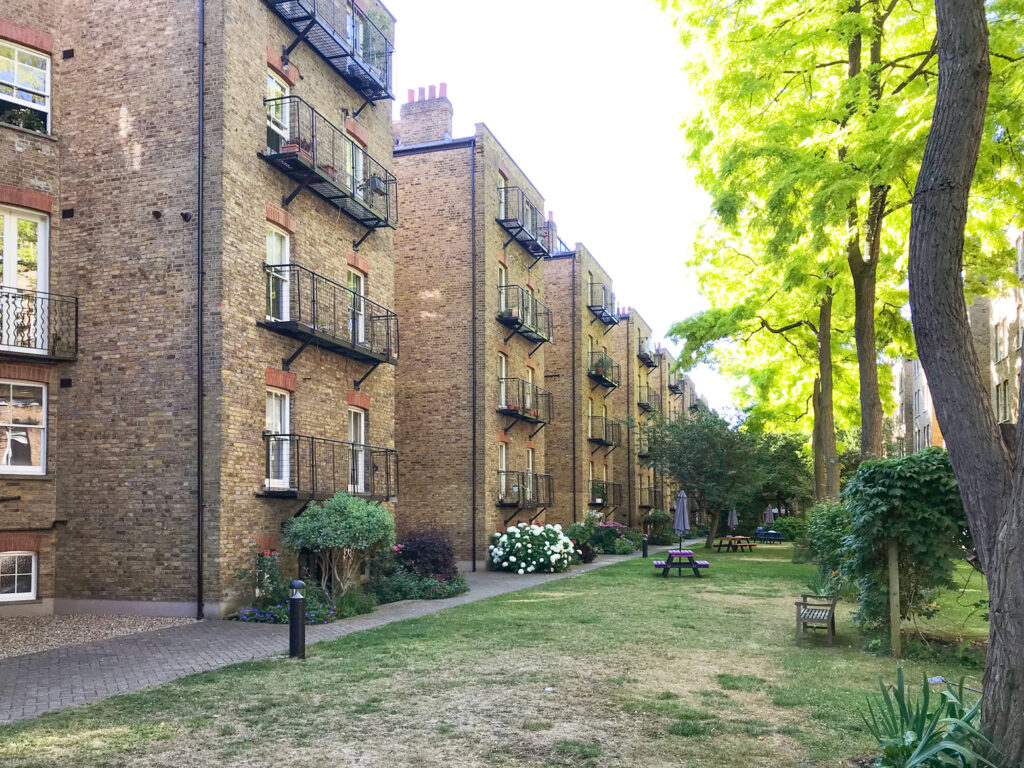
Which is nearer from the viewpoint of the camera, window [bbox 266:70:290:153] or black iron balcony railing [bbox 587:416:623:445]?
window [bbox 266:70:290:153]

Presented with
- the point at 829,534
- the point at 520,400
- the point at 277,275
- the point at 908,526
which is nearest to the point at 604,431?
the point at 520,400

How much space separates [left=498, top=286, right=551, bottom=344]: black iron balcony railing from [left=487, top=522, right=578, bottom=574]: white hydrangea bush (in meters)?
6.15

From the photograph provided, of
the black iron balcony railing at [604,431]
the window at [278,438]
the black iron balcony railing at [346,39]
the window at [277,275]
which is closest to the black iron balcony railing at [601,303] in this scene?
the black iron balcony railing at [604,431]

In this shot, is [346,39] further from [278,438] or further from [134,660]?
[134,660]

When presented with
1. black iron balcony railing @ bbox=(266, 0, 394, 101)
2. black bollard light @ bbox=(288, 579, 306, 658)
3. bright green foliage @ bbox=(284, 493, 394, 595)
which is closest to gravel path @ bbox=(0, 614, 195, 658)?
bright green foliage @ bbox=(284, 493, 394, 595)

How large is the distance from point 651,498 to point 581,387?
15721 mm

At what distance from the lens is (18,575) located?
13.7 meters

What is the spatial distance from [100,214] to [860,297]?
13.1 metres

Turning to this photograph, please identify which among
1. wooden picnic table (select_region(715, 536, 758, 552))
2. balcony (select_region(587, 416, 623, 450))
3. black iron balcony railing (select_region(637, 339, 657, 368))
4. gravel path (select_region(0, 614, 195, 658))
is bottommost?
wooden picnic table (select_region(715, 536, 758, 552))

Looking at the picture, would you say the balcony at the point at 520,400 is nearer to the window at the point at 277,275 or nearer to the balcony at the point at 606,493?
the balcony at the point at 606,493

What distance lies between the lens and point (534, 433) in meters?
29.0

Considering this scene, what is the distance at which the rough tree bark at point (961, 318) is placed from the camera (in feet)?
17.1

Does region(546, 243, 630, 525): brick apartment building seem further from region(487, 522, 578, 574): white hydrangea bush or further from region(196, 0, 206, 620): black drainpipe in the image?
region(196, 0, 206, 620): black drainpipe

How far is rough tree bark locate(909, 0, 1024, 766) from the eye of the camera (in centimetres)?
A: 522
